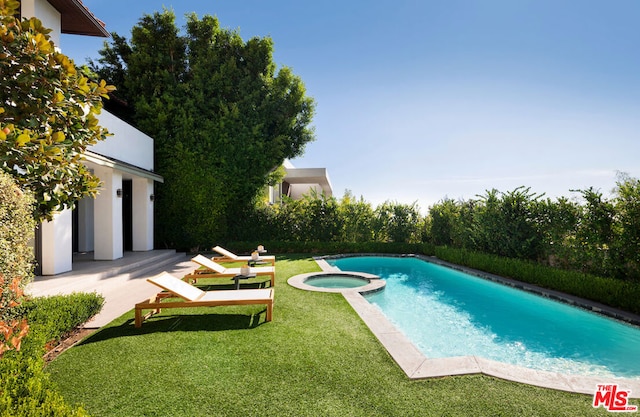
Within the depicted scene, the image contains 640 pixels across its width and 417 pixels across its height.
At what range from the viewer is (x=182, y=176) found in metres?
17.4

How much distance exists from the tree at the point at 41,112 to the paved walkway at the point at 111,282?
76.5 inches

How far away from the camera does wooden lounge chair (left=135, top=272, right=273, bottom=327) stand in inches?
242

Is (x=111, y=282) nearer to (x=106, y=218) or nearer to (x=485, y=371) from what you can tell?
(x=106, y=218)

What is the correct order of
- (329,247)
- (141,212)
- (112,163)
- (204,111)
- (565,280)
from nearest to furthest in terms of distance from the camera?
(565,280)
(112,163)
(141,212)
(204,111)
(329,247)

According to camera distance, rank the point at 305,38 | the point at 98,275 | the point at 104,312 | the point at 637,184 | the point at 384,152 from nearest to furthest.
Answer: the point at 104,312 < the point at 637,184 < the point at 98,275 < the point at 305,38 < the point at 384,152

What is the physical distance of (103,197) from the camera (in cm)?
1198

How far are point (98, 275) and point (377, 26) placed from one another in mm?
14705

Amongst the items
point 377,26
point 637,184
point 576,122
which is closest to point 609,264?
point 637,184

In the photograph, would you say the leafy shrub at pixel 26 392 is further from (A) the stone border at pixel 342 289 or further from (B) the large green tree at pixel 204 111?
(B) the large green tree at pixel 204 111

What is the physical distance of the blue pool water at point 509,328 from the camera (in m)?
5.98

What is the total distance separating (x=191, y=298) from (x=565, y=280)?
34.0 ft

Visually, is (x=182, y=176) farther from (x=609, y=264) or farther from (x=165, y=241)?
(x=609, y=264)

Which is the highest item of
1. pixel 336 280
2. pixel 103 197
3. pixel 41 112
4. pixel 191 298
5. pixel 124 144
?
pixel 124 144

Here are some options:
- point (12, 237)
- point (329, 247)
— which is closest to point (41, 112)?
point (12, 237)
